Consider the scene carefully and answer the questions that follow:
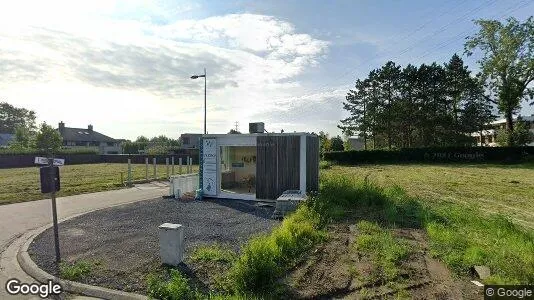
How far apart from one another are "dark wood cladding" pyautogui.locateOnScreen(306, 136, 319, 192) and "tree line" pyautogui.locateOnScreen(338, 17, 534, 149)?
35.4 m

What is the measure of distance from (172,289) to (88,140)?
83.2 meters

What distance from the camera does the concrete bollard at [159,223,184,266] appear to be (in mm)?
6121

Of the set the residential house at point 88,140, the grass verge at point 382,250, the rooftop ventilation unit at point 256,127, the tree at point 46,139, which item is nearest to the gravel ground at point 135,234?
the grass verge at point 382,250

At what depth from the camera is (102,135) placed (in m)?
84.1

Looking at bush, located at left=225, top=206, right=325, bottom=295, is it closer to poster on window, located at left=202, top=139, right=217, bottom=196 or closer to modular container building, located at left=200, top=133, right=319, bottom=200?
modular container building, located at left=200, top=133, right=319, bottom=200

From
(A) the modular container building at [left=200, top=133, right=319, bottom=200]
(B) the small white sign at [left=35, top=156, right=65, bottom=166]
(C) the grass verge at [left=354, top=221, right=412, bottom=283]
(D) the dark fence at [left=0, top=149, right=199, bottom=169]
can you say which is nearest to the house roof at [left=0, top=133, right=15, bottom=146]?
(D) the dark fence at [left=0, top=149, right=199, bottom=169]

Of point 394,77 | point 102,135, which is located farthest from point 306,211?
point 102,135

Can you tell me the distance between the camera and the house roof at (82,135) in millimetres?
74531

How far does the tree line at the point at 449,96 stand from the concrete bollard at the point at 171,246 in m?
44.6

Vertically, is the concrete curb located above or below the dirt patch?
below

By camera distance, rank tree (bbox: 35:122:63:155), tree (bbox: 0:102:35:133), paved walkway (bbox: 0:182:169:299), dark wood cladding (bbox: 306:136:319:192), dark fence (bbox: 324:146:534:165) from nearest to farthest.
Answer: paved walkway (bbox: 0:182:169:299)
dark wood cladding (bbox: 306:136:319:192)
dark fence (bbox: 324:146:534:165)
tree (bbox: 35:122:63:155)
tree (bbox: 0:102:35:133)

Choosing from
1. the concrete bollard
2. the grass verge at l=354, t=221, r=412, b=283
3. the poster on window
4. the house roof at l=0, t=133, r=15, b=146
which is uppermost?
the house roof at l=0, t=133, r=15, b=146

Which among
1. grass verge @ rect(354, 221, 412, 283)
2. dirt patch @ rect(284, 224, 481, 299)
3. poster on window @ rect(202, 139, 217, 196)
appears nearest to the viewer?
dirt patch @ rect(284, 224, 481, 299)

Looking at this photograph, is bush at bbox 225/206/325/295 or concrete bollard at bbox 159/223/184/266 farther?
concrete bollard at bbox 159/223/184/266
